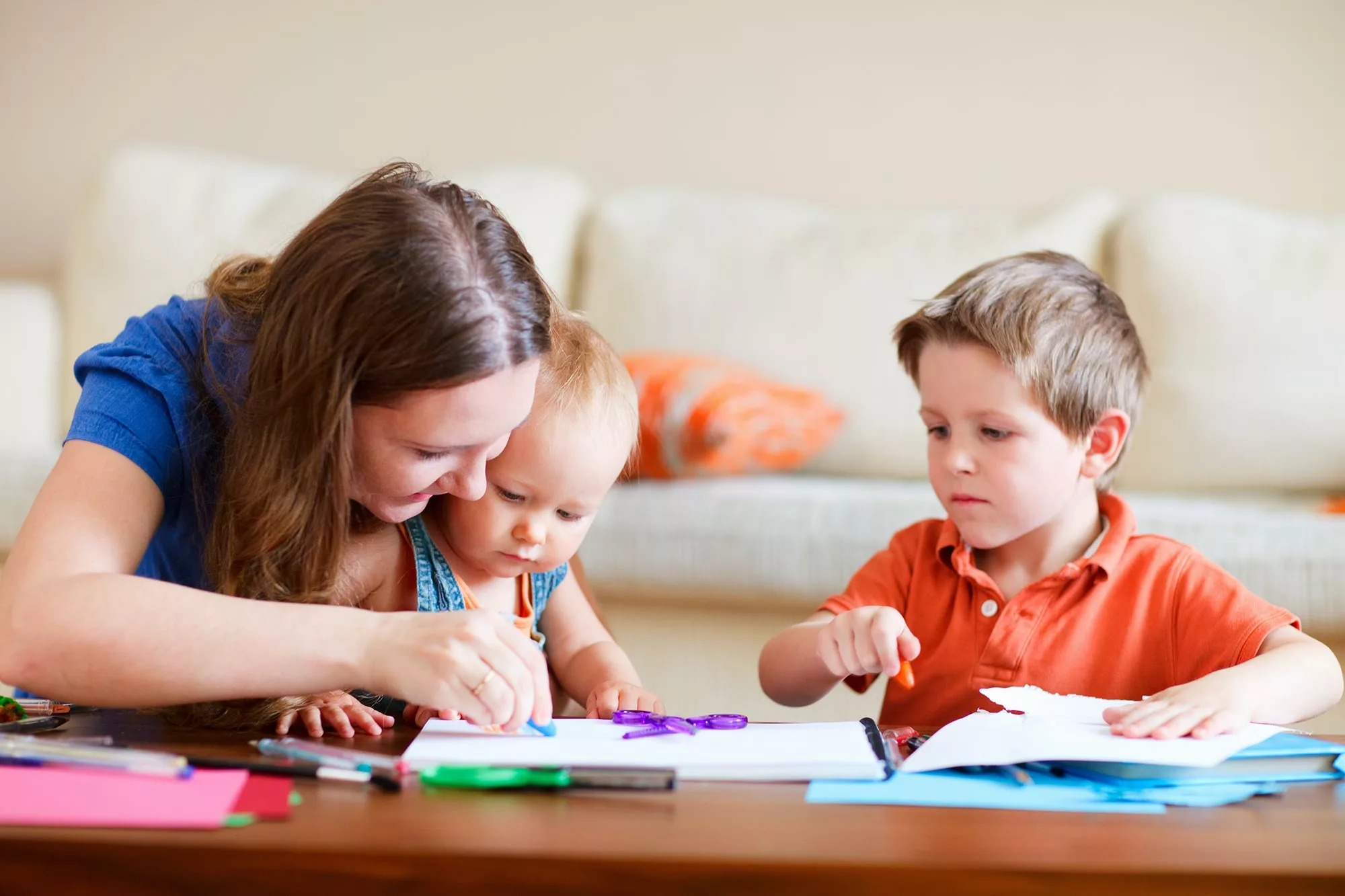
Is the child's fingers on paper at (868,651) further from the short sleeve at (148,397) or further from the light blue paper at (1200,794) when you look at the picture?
the short sleeve at (148,397)

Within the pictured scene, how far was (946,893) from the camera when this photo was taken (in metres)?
0.51

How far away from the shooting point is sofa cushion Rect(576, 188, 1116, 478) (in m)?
2.22

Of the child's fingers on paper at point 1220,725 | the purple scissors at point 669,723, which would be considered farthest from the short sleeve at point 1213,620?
the purple scissors at point 669,723

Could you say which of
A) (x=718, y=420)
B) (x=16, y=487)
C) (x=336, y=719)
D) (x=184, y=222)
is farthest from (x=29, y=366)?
(x=336, y=719)

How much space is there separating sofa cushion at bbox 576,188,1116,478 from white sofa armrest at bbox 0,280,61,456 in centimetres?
104

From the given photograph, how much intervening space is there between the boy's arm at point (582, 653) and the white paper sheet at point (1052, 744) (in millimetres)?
332

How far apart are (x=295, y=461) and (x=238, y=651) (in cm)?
18

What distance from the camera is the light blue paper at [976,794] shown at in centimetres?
63

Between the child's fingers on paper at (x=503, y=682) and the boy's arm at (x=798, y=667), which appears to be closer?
the child's fingers on paper at (x=503, y=682)

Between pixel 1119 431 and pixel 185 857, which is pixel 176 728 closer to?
pixel 185 857

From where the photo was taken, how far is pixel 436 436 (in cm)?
→ 87

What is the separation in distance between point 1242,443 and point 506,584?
1.47 metres

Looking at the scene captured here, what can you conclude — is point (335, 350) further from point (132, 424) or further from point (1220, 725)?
point (1220, 725)

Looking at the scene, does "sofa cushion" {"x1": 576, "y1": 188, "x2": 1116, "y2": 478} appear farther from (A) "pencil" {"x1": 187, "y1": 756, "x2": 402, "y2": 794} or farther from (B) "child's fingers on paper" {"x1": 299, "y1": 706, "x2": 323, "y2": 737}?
(A) "pencil" {"x1": 187, "y1": 756, "x2": 402, "y2": 794}
